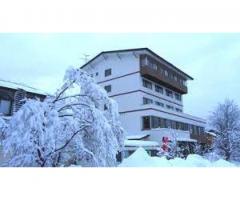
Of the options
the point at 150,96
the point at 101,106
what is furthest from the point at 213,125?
the point at 101,106

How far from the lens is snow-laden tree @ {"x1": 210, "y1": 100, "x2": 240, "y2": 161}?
7.79 meters

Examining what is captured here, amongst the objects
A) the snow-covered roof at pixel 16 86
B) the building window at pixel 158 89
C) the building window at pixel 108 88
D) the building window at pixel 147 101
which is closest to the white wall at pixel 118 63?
the building window at pixel 108 88

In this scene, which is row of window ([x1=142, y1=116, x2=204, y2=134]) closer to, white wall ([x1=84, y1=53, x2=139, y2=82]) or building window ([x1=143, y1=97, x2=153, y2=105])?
building window ([x1=143, y1=97, x2=153, y2=105])

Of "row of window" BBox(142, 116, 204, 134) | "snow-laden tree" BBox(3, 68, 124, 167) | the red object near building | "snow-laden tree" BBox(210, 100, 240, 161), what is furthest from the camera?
"row of window" BBox(142, 116, 204, 134)

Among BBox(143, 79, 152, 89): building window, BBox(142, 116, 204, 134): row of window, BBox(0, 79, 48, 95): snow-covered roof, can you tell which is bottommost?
BBox(142, 116, 204, 134): row of window

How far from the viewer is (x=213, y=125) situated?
28.3 feet

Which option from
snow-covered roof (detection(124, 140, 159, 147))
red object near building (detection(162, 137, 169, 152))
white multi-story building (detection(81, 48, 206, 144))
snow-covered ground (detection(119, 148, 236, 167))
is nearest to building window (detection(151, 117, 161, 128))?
white multi-story building (detection(81, 48, 206, 144))

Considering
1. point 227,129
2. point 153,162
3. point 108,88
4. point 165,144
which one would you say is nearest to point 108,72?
point 108,88

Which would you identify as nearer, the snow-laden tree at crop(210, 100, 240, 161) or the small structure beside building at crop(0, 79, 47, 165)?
the small structure beside building at crop(0, 79, 47, 165)

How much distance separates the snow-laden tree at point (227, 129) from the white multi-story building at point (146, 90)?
1.39 meters

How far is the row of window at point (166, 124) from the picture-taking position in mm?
8602

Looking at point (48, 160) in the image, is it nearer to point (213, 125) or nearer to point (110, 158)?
point (110, 158)

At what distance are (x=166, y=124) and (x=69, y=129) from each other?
5.87 m
